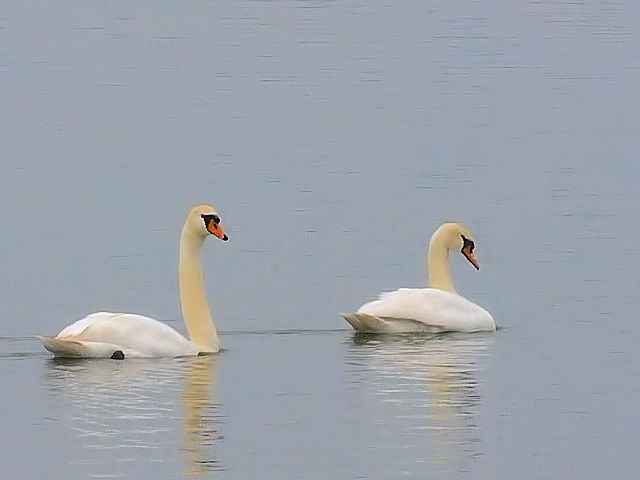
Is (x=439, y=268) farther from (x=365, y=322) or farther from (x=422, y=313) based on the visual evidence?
(x=365, y=322)

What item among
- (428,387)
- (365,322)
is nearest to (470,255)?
(365,322)

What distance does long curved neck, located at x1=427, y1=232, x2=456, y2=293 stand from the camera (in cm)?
1880

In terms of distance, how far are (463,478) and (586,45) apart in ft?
122

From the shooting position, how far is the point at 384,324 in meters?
17.3

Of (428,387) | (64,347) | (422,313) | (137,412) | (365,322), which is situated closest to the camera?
(137,412)

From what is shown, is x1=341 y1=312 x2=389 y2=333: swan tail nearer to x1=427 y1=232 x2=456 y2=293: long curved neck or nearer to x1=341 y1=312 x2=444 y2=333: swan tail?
x1=341 y1=312 x2=444 y2=333: swan tail

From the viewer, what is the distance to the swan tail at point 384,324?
1697cm

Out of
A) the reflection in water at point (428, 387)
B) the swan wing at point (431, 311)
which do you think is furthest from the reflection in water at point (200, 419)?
the swan wing at point (431, 311)

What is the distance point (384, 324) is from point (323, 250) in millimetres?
3980

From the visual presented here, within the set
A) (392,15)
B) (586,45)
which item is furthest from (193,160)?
(392,15)

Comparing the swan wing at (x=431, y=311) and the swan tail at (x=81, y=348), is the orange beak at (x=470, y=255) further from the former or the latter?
the swan tail at (x=81, y=348)

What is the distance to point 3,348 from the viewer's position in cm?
1612

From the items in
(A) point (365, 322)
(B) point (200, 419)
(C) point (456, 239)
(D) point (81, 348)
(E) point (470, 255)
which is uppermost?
(C) point (456, 239)

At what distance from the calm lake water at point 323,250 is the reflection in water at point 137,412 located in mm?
31
